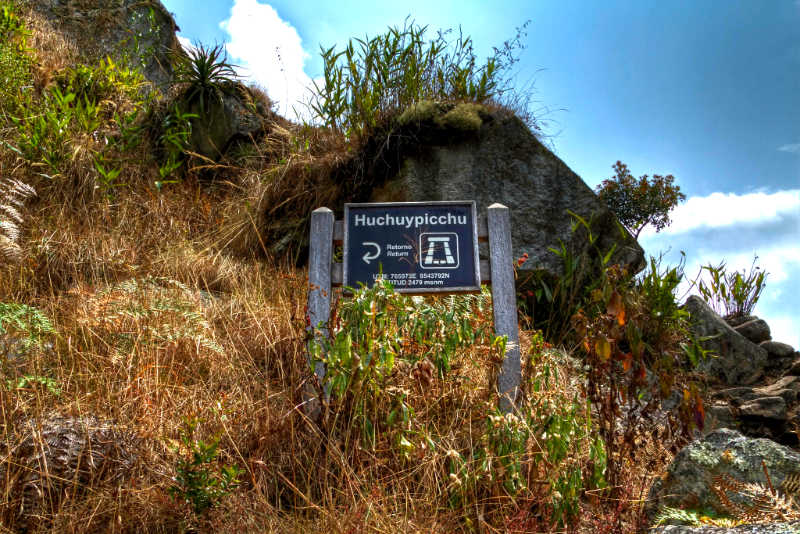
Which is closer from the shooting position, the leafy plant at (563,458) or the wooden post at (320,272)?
the leafy plant at (563,458)

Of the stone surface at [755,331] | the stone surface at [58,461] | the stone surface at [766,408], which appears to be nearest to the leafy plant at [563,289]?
the stone surface at [766,408]

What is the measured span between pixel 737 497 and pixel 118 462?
286 cm

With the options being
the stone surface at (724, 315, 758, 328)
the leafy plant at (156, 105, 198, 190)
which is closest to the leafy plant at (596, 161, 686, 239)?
the stone surface at (724, 315, 758, 328)

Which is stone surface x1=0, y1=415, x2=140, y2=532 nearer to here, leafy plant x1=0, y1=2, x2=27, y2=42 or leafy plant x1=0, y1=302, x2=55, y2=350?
leafy plant x1=0, y1=302, x2=55, y2=350

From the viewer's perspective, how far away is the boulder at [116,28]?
1096 cm

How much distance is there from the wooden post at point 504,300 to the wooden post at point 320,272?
1117 millimetres

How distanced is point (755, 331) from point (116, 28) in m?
12.1

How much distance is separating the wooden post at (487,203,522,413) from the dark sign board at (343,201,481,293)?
0.14 m

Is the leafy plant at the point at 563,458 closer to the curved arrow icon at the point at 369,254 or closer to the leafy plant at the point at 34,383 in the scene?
the curved arrow icon at the point at 369,254

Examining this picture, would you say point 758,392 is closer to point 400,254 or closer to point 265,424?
point 400,254

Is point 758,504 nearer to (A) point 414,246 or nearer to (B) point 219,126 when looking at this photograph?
(A) point 414,246

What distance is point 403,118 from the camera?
6.58 meters

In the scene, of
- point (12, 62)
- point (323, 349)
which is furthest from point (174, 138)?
point (323, 349)

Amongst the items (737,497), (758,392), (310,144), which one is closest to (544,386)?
(737,497)
